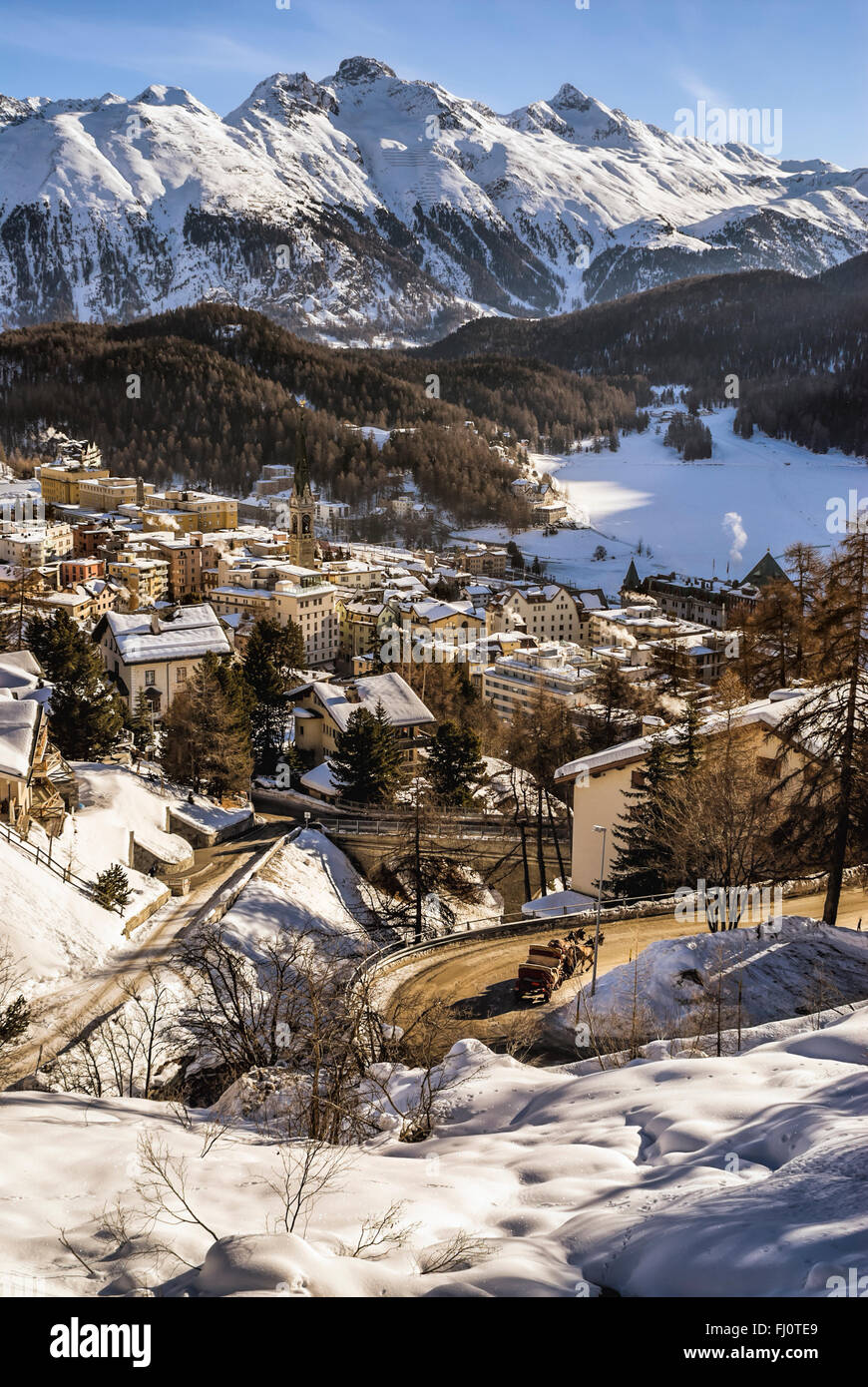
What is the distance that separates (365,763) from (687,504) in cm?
10874

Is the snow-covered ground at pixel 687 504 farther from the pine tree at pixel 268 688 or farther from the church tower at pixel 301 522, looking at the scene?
the pine tree at pixel 268 688

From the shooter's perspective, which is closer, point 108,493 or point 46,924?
point 46,924

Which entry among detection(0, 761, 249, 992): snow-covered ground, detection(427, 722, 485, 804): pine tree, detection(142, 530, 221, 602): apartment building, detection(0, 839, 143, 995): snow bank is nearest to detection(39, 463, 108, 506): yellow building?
detection(142, 530, 221, 602): apartment building

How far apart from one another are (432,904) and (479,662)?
30038 mm

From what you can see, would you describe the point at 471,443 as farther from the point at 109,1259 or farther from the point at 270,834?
the point at 109,1259

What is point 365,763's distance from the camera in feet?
99.8

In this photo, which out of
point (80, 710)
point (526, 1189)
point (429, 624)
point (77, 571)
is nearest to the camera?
point (526, 1189)

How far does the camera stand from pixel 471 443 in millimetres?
139125

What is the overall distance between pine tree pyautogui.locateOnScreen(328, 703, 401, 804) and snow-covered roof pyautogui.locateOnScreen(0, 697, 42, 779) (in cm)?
875

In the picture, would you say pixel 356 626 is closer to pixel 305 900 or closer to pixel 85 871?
pixel 305 900

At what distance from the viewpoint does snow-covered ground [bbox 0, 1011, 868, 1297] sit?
5199 mm

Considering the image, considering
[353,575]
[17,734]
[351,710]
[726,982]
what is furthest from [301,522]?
[726,982]

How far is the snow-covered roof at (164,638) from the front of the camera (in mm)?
39719
